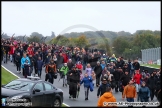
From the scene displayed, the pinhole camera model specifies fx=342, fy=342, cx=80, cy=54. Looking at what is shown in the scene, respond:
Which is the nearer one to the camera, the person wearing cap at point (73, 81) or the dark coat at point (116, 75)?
the person wearing cap at point (73, 81)

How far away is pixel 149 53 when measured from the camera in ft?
132

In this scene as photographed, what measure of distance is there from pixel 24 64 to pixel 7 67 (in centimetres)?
588

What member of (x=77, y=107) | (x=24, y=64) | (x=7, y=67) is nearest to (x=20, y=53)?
(x=7, y=67)

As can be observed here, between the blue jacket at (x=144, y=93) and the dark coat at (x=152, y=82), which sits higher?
the dark coat at (x=152, y=82)

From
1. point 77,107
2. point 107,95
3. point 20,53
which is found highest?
point 20,53

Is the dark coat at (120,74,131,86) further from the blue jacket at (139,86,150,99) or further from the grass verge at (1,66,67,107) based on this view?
the grass verge at (1,66,67,107)

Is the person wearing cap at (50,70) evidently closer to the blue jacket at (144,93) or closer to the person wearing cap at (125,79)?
the person wearing cap at (125,79)

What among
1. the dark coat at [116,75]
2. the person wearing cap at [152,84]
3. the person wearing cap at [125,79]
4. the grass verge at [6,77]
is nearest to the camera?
the person wearing cap at [152,84]

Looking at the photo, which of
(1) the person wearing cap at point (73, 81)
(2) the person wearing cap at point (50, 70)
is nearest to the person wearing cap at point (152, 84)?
(1) the person wearing cap at point (73, 81)

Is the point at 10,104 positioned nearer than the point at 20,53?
Yes

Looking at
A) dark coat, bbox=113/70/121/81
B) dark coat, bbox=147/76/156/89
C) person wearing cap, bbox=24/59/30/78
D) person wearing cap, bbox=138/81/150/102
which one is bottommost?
person wearing cap, bbox=138/81/150/102

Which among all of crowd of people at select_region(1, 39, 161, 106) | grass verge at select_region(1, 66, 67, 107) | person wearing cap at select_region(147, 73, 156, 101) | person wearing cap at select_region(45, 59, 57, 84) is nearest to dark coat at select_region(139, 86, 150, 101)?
crowd of people at select_region(1, 39, 161, 106)

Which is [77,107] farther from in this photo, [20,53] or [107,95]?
[20,53]

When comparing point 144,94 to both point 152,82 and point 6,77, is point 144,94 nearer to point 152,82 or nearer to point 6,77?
point 152,82
